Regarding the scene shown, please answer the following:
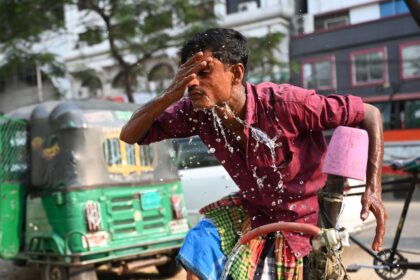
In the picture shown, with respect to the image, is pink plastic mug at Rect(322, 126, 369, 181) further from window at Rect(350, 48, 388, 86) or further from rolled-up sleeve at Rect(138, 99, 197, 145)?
window at Rect(350, 48, 388, 86)

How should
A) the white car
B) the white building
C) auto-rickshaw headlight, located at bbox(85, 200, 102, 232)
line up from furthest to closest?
1. the white building
2. the white car
3. auto-rickshaw headlight, located at bbox(85, 200, 102, 232)

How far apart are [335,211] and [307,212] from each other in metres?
0.10

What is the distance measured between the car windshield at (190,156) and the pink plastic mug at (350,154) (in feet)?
13.4

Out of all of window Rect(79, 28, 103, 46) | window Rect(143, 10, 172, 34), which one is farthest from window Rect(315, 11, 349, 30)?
window Rect(79, 28, 103, 46)

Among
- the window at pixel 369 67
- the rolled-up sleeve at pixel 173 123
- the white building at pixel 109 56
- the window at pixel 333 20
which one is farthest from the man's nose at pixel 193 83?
the window at pixel 333 20

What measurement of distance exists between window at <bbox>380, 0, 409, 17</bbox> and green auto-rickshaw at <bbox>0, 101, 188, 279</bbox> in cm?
1481

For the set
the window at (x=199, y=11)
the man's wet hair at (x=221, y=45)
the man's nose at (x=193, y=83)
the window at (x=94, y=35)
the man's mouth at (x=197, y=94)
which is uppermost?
the window at (x=199, y=11)

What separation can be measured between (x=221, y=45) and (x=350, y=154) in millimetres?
592

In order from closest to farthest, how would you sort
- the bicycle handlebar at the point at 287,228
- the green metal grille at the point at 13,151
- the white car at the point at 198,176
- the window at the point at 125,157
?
1. the bicycle handlebar at the point at 287,228
2. the green metal grille at the point at 13,151
3. the window at the point at 125,157
4. the white car at the point at 198,176

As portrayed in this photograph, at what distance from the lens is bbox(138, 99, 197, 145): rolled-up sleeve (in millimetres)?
2205

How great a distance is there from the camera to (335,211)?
2045 mm

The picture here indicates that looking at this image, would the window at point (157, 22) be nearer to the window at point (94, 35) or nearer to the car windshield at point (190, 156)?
the window at point (94, 35)

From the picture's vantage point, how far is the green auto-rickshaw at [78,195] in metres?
4.91

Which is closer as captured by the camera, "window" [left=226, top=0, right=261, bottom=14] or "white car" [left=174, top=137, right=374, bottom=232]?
"white car" [left=174, top=137, right=374, bottom=232]
